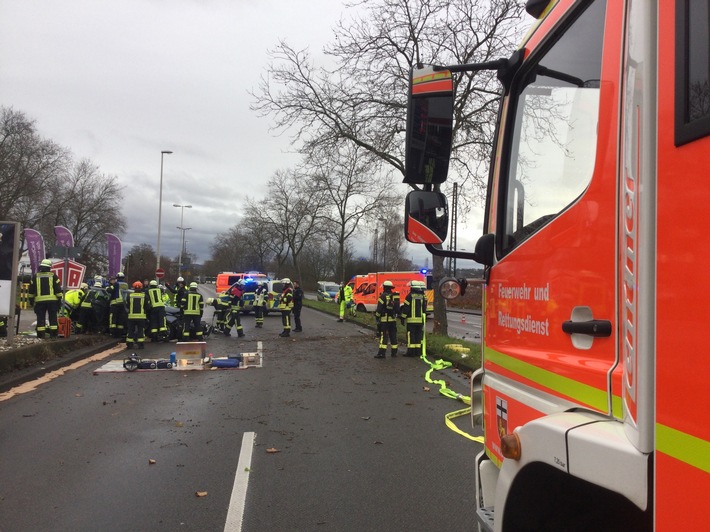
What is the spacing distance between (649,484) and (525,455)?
0.51 m

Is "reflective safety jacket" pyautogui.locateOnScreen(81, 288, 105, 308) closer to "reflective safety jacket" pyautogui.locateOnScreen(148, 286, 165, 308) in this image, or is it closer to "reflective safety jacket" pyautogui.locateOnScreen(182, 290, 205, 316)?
"reflective safety jacket" pyautogui.locateOnScreen(148, 286, 165, 308)

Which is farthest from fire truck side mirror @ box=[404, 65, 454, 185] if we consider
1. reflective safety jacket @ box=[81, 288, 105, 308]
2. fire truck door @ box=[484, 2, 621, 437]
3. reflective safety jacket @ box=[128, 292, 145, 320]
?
reflective safety jacket @ box=[81, 288, 105, 308]

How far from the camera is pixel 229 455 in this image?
204 inches

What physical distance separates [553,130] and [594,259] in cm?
84

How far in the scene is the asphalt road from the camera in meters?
3.87

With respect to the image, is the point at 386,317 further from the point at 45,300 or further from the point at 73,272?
→ the point at 73,272

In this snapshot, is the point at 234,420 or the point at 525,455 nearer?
the point at 525,455

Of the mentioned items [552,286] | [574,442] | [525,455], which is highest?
[552,286]

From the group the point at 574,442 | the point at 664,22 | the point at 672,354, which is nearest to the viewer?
the point at 672,354

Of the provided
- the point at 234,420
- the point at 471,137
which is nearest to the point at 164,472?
the point at 234,420

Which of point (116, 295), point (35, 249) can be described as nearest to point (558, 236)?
point (116, 295)

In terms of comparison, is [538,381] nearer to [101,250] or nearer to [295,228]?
[295,228]

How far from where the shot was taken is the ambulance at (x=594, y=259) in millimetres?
1258

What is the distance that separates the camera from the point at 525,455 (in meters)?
1.80
